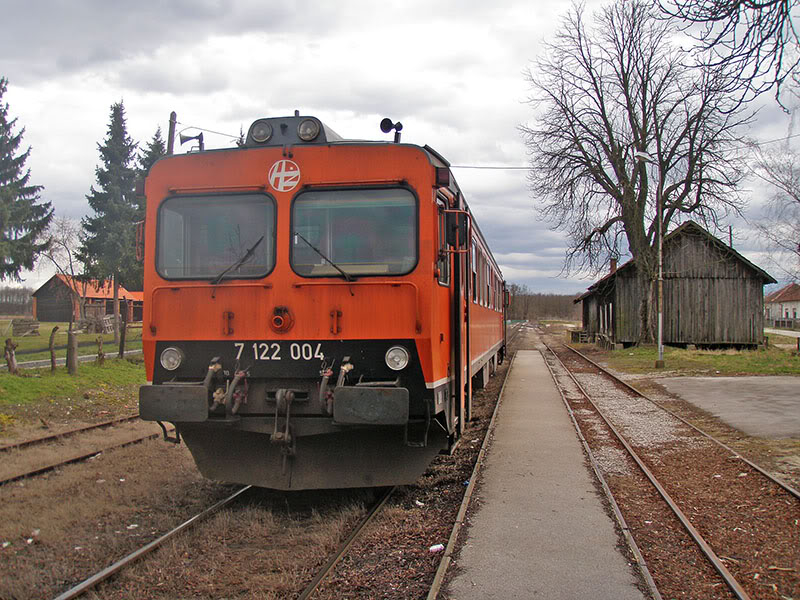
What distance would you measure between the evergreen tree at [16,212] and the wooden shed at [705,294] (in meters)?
27.3

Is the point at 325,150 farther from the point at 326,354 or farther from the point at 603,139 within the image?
the point at 603,139

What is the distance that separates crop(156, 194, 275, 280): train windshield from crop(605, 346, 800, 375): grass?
1766 centimetres

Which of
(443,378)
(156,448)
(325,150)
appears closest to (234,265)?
(325,150)

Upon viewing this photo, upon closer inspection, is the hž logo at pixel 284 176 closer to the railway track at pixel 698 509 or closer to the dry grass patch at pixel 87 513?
the dry grass patch at pixel 87 513

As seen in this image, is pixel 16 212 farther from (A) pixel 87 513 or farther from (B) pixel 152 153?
(A) pixel 87 513

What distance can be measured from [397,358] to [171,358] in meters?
1.99

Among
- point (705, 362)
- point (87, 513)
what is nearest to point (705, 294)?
point (705, 362)

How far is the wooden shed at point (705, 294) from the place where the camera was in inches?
1219

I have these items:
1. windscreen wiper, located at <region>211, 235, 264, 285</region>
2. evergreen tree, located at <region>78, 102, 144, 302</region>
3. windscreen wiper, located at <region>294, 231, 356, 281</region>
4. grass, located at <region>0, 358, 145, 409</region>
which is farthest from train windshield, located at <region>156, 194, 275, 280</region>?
evergreen tree, located at <region>78, 102, 144, 302</region>

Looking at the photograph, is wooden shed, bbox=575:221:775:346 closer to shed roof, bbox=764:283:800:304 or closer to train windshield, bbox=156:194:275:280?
train windshield, bbox=156:194:275:280

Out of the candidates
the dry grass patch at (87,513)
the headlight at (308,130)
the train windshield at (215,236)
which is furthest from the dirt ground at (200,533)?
the headlight at (308,130)

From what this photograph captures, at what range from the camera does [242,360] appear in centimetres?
573

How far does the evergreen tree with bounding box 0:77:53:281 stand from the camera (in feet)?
93.9

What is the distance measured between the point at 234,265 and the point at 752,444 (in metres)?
7.73
